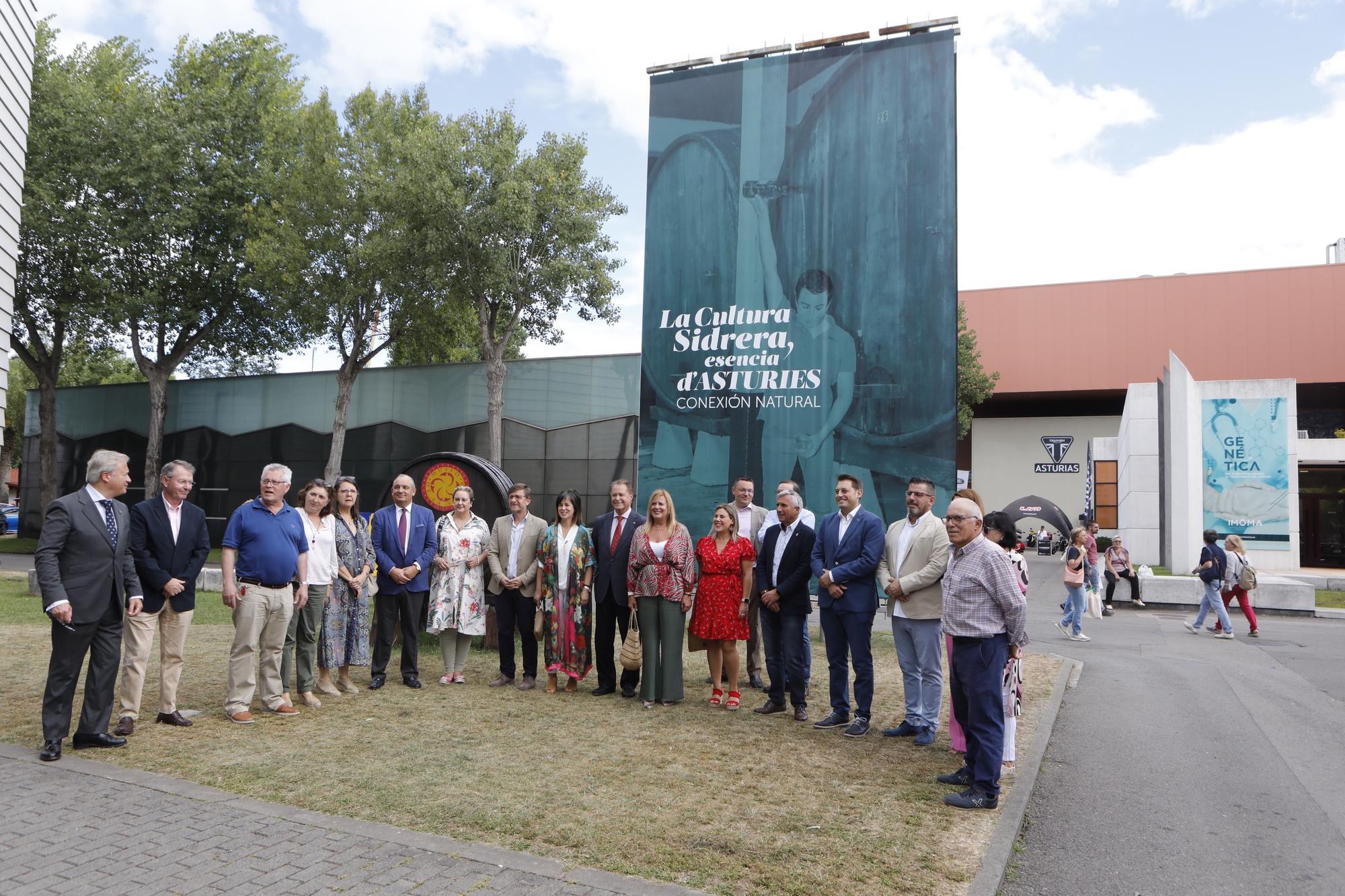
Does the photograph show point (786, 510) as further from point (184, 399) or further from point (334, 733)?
point (184, 399)

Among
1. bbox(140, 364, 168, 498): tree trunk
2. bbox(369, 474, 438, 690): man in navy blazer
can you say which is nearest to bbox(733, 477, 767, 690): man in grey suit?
bbox(369, 474, 438, 690): man in navy blazer

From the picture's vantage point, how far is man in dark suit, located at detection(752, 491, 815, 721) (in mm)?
6902

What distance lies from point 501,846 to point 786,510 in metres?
3.71

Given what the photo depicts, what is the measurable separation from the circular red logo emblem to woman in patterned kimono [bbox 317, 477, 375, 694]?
236 cm

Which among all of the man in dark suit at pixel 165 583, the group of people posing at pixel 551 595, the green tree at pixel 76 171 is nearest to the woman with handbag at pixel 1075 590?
the group of people posing at pixel 551 595

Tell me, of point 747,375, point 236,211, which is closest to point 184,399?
point 236,211

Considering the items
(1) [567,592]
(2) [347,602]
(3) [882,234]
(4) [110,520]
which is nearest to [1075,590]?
(3) [882,234]

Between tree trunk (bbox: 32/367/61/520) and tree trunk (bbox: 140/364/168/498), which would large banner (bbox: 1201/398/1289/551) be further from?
tree trunk (bbox: 32/367/61/520)

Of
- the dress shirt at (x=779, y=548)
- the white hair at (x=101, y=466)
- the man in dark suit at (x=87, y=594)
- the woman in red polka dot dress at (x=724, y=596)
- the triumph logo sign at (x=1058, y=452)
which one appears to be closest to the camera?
the man in dark suit at (x=87, y=594)

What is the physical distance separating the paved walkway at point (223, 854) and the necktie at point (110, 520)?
147 centimetres

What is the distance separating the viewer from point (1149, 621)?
595 inches

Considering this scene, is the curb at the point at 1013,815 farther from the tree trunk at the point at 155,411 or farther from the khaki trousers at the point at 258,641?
the tree trunk at the point at 155,411

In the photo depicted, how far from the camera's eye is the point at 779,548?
7.14 metres

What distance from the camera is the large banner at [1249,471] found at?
24.4 metres
